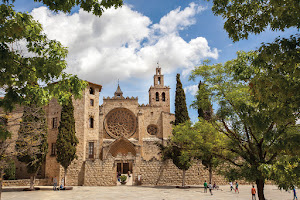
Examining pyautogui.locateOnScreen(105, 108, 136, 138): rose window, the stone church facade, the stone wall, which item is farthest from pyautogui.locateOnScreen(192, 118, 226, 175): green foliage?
pyautogui.locateOnScreen(105, 108, 136, 138): rose window

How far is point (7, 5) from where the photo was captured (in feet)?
16.6

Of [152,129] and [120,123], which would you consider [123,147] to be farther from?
[152,129]

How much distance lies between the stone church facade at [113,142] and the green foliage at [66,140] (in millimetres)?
2224

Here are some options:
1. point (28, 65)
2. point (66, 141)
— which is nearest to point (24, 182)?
point (66, 141)

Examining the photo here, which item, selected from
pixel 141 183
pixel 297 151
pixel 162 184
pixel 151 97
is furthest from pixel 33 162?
pixel 151 97

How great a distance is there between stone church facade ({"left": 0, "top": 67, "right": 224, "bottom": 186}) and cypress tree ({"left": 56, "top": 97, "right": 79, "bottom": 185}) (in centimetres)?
223

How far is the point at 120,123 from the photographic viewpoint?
36.8 meters

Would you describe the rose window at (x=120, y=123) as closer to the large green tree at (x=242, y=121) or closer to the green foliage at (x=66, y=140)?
the green foliage at (x=66, y=140)

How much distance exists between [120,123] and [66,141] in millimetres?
15282

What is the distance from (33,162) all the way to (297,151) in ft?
63.1

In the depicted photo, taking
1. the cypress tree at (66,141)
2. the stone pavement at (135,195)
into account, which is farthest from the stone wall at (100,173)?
the stone pavement at (135,195)

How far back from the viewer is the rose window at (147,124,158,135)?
37125mm

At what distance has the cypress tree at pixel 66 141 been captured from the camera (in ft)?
69.9

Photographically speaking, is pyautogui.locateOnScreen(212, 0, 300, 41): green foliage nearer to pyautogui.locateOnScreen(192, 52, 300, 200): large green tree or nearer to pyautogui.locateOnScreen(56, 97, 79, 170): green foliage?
pyautogui.locateOnScreen(192, 52, 300, 200): large green tree
